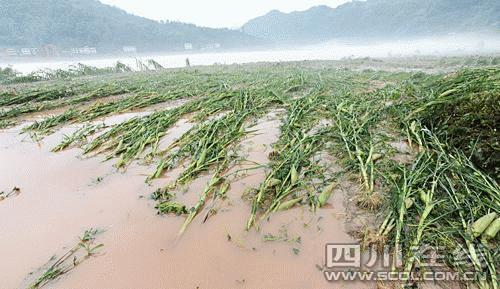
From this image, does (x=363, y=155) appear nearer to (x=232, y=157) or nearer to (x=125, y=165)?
(x=232, y=157)

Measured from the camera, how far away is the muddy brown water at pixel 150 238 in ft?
6.45

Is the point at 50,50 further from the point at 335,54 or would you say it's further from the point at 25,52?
the point at 335,54

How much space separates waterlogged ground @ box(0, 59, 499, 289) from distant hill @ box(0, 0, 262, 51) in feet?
348

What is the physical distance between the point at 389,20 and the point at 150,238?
16234 cm

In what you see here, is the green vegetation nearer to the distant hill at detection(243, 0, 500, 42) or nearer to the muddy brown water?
the muddy brown water

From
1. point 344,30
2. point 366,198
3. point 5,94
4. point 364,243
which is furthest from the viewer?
point 344,30

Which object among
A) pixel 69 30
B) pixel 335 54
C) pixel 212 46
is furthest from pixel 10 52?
pixel 335 54

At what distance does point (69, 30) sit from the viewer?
305ft

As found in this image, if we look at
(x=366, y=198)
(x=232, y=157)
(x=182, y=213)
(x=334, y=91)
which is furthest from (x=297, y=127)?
(x=334, y=91)

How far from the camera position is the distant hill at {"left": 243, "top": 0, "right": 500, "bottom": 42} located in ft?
303

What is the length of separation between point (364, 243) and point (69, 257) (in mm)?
2343

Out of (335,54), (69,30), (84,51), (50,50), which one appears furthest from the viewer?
(69,30)

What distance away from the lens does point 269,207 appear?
8.48 feet

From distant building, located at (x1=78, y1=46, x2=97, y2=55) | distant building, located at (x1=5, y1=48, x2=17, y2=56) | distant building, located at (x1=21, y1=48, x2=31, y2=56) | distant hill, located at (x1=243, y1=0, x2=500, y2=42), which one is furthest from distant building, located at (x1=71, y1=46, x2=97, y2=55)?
distant hill, located at (x1=243, y1=0, x2=500, y2=42)
